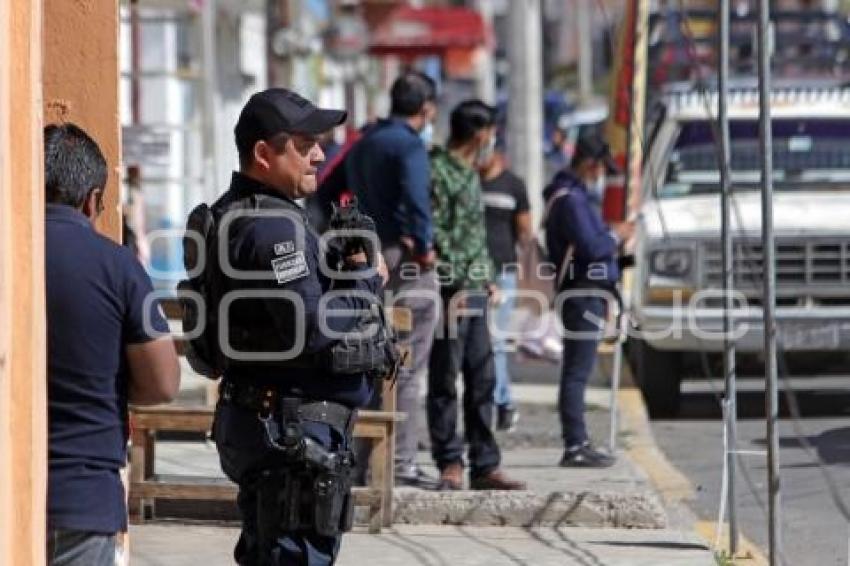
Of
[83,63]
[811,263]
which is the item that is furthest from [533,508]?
[811,263]

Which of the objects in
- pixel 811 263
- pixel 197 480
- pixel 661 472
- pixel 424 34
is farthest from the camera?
pixel 424 34

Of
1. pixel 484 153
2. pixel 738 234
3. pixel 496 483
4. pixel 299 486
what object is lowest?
pixel 496 483

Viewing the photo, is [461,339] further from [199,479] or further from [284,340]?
[284,340]

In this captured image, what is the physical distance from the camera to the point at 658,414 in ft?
45.1

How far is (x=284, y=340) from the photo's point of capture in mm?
5684

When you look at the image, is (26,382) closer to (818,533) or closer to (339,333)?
(339,333)

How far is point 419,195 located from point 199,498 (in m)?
1.72

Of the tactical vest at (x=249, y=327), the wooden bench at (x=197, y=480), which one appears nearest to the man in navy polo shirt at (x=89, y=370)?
the tactical vest at (x=249, y=327)

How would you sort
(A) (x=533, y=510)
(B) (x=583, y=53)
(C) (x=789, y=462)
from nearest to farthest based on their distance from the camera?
(A) (x=533, y=510)
(C) (x=789, y=462)
(B) (x=583, y=53)

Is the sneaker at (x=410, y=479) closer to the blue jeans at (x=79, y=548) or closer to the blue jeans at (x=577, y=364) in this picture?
the blue jeans at (x=577, y=364)

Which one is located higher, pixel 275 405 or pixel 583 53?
pixel 583 53

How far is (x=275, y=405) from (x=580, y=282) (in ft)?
16.9

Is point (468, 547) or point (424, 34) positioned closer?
point (468, 547)

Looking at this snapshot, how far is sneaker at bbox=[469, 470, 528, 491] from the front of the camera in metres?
9.59
